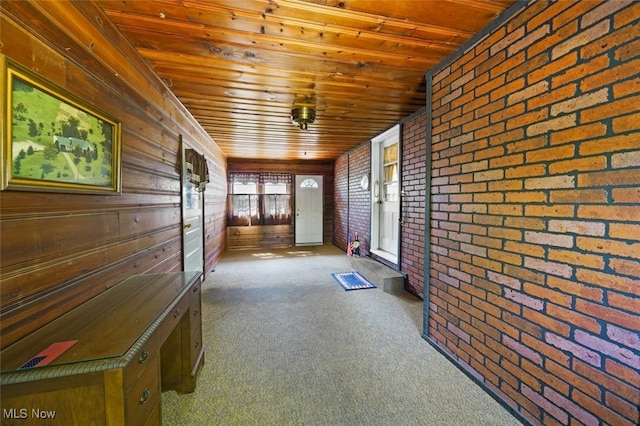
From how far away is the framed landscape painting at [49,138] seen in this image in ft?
2.95

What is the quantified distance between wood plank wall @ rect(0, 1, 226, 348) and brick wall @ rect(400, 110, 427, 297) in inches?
115

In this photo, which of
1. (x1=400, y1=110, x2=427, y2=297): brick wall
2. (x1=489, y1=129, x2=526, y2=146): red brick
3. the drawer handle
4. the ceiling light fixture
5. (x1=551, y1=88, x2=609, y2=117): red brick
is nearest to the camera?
the drawer handle

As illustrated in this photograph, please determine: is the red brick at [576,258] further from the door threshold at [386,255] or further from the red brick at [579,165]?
the door threshold at [386,255]

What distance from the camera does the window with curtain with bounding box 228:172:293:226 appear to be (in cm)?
638

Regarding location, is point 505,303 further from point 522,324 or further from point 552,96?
point 552,96

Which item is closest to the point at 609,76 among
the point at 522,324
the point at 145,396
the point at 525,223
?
the point at 525,223

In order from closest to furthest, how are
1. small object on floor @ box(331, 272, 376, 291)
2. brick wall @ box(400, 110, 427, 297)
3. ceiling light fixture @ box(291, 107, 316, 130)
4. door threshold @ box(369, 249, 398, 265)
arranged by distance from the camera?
ceiling light fixture @ box(291, 107, 316, 130) → brick wall @ box(400, 110, 427, 297) → small object on floor @ box(331, 272, 376, 291) → door threshold @ box(369, 249, 398, 265)

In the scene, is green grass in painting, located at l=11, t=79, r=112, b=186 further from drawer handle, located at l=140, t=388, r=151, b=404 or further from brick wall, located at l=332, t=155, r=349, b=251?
brick wall, located at l=332, t=155, r=349, b=251

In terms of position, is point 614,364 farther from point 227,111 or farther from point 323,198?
point 323,198

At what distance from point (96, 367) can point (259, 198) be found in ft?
19.1

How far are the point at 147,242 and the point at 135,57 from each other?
143cm

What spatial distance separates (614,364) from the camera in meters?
1.07

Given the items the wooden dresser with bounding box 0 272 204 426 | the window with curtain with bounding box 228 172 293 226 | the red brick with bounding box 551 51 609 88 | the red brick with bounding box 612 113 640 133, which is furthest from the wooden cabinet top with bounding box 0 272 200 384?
the window with curtain with bounding box 228 172 293 226

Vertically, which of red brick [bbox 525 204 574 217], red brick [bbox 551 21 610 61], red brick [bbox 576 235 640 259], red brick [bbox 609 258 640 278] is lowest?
red brick [bbox 609 258 640 278]
